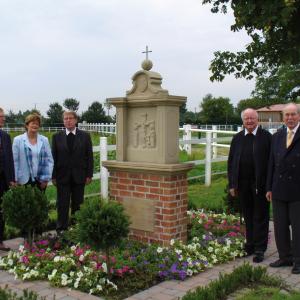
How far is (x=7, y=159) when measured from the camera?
5555mm

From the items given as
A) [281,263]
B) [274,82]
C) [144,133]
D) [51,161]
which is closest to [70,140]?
[51,161]

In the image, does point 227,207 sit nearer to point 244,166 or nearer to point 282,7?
point 244,166

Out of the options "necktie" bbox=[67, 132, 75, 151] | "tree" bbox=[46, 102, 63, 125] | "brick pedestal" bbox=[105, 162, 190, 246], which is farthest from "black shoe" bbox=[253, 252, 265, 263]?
"tree" bbox=[46, 102, 63, 125]

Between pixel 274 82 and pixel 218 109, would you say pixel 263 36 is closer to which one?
pixel 274 82

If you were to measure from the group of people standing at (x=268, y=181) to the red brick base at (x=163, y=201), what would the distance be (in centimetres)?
68

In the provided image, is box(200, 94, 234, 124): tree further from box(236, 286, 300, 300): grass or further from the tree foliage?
box(236, 286, 300, 300): grass

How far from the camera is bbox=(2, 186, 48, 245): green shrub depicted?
16.8ft

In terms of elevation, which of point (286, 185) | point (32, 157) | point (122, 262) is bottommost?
point (122, 262)

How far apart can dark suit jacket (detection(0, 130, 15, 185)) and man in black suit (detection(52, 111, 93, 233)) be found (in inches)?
25.4

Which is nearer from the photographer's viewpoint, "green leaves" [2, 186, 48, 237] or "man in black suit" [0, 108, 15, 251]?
"green leaves" [2, 186, 48, 237]

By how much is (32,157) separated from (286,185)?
3.17 m

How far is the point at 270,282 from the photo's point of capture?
4328mm

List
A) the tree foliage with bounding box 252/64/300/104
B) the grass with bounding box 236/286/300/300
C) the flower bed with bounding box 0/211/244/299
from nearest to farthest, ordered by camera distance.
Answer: the grass with bounding box 236/286/300/300 < the flower bed with bounding box 0/211/244/299 < the tree foliage with bounding box 252/64/300/104

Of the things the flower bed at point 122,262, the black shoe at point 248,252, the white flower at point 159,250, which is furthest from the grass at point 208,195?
the white flower at point 159,250
